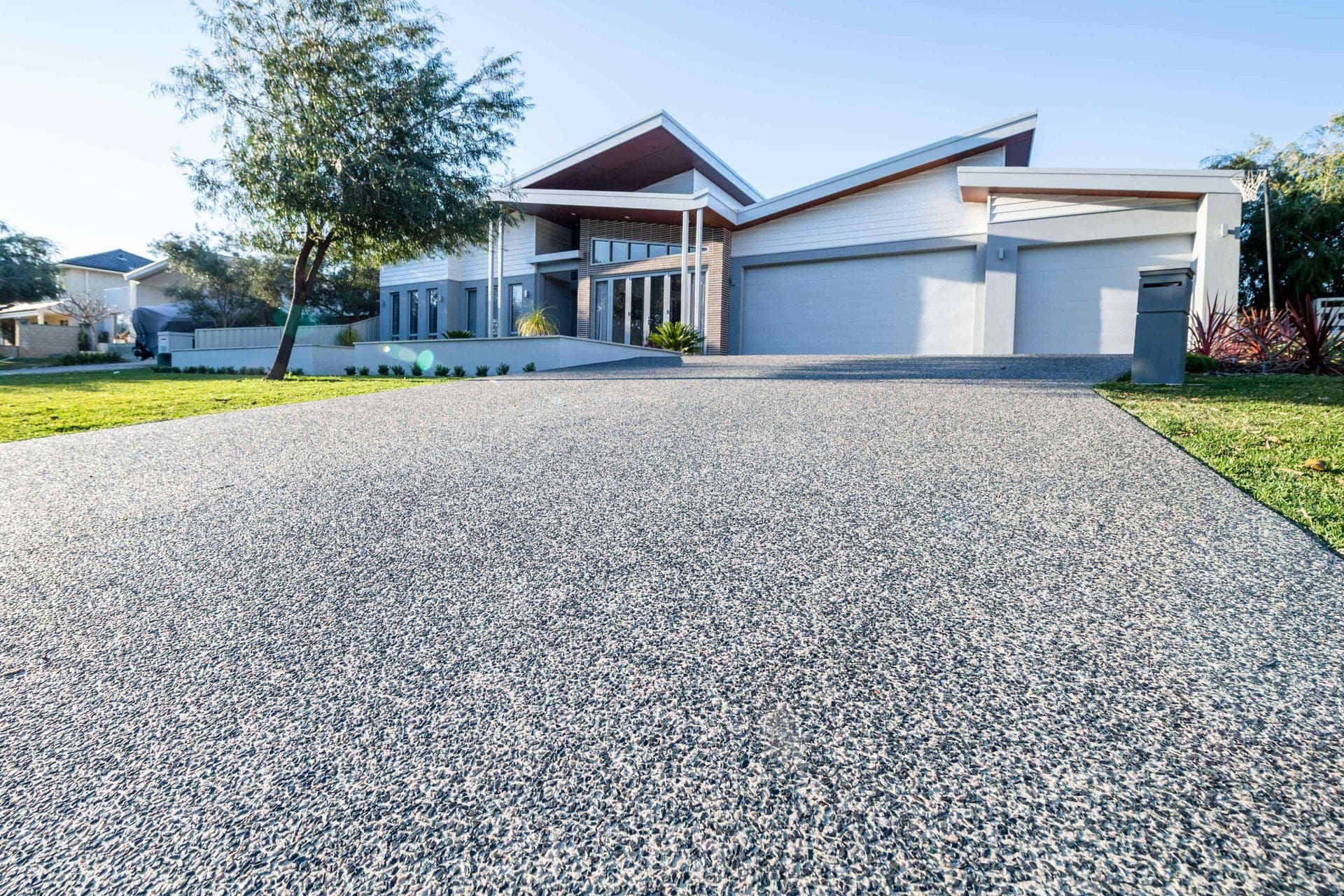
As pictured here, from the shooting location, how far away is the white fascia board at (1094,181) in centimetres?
1263

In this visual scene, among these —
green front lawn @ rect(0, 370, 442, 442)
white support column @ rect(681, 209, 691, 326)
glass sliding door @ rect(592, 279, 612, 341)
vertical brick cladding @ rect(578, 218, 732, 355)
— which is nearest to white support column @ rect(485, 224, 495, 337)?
vertical brick cladding @ rect(578, 218, 732, 355)

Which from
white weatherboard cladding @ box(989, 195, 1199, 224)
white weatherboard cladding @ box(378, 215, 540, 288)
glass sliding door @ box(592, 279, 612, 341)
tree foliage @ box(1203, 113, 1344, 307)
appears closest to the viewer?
white weatherboard cladding @ box(989, 195, 1199, 224)

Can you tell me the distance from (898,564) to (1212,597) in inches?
43.0

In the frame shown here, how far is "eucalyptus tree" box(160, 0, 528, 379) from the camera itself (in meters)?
12.3

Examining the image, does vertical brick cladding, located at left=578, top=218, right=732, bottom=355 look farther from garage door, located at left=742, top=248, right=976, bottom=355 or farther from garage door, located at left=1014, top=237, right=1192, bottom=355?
garage door, located at left=1014, top=237, right=1192, bottom=355

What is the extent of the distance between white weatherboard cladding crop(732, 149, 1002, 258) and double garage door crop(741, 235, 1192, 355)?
0.50 m

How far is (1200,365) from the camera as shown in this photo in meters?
8.90

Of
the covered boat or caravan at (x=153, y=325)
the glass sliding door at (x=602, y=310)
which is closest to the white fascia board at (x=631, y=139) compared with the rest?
the glass sliding door at (x=602, y=310)

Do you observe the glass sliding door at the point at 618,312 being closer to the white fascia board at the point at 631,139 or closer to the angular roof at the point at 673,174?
the angular roof at the point at 673,174

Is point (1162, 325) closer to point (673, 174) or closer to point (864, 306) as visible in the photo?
point (864, 306)

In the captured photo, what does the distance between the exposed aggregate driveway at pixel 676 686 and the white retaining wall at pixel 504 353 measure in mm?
9625

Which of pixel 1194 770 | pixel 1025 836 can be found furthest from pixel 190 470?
pixel 1194 770

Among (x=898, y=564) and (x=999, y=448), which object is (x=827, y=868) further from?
(x=999, y=448)

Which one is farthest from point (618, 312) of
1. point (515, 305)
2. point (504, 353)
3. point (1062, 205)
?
point (1062, 205)
